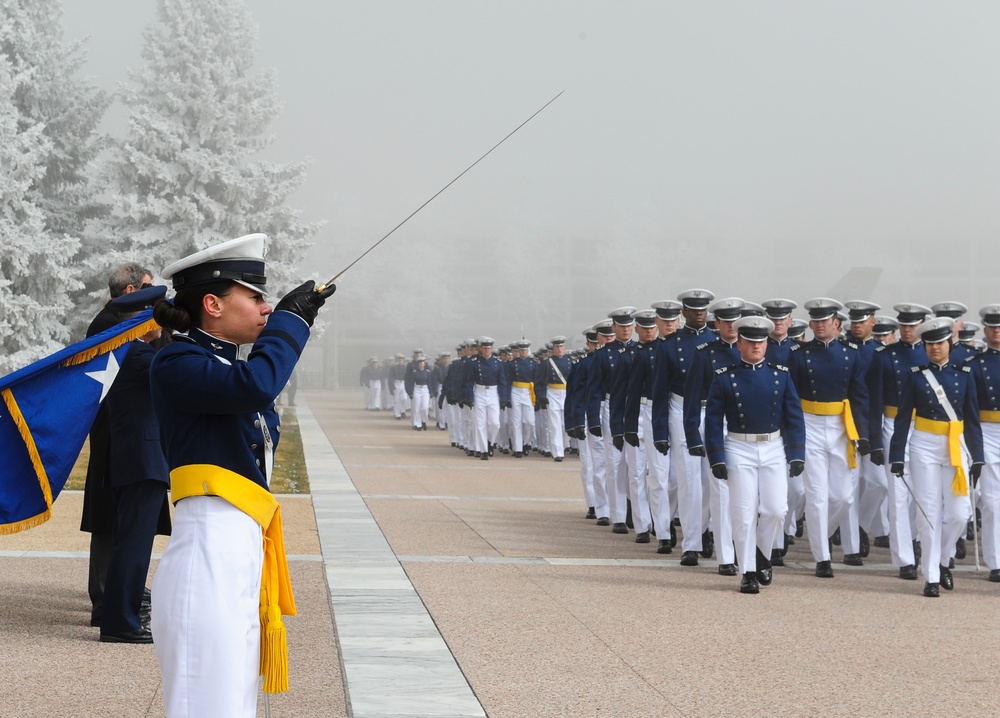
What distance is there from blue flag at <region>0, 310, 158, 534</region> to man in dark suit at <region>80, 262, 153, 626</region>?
1.63ft

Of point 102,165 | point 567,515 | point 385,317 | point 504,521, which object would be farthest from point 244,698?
point 385,317

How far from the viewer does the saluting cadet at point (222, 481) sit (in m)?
3.42

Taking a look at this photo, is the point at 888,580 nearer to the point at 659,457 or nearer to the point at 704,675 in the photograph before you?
the point at 659,457

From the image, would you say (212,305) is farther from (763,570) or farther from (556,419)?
(556,419)

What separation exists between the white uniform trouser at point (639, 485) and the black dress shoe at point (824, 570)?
2.28 meters

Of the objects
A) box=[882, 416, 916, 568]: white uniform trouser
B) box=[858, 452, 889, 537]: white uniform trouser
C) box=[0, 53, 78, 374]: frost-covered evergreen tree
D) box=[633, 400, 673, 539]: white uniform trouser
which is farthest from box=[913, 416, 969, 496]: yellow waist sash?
box=[0, 53, 78, 374]: frost-covered evergreen tree

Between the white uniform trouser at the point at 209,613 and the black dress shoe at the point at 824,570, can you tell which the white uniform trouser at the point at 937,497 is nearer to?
the black dress shoe at the point at 824,570

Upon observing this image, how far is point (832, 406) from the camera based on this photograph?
11.1 m

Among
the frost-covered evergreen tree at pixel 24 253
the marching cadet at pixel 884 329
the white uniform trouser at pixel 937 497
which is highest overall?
the frost-covered evergreen tree at pixel 24 253

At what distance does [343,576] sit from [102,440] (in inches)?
93.1

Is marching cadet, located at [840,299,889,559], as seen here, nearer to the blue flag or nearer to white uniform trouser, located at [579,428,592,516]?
white uniform trouser, located at [579,428,592,516]

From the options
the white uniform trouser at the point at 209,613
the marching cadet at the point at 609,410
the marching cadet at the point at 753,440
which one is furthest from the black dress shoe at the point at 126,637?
the marching cadet at the point at 609,410

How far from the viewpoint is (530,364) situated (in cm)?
2561

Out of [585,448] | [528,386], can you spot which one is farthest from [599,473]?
[528,386]
